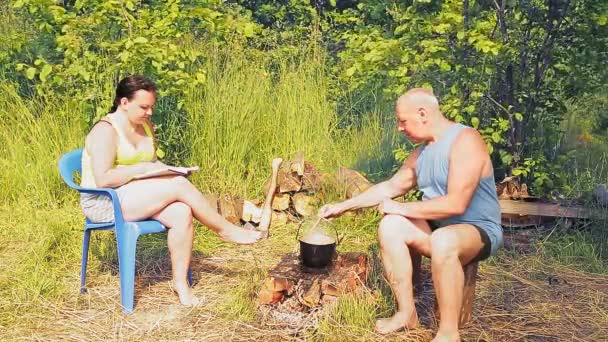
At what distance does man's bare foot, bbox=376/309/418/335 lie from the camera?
353cm

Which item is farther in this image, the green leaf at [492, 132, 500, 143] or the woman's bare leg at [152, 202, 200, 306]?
the green leaf at [492, 132, 500, 143]

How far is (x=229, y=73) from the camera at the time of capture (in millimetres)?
6156

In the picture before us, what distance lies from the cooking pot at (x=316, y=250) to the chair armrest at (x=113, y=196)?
964 millimetres

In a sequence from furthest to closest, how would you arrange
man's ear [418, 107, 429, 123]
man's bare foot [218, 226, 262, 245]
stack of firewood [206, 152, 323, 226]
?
stack of firewood [206, 152, 323, 226] → man's bare foot [218, 226, 262, 245] → man's ear [418, 107, 429, 123]

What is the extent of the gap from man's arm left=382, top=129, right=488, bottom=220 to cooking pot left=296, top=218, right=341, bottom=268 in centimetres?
70

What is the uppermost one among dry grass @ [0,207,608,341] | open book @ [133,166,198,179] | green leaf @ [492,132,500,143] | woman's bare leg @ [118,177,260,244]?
open book @ [133,166,198,179]

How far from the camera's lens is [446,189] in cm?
344

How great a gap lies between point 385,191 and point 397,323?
716mm

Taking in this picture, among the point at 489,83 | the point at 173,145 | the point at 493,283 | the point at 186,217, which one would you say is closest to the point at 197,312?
the point at 186,217

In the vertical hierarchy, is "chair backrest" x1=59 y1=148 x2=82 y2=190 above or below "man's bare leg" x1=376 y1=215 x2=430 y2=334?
above

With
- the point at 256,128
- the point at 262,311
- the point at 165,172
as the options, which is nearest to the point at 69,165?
the point at 165,172

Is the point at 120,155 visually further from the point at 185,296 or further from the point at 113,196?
the point at 185,296

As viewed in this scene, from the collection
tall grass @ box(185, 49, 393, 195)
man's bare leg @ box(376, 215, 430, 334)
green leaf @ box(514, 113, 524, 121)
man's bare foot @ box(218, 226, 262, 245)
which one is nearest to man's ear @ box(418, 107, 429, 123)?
man's bare leg @ box(376, 215, 430, 334)

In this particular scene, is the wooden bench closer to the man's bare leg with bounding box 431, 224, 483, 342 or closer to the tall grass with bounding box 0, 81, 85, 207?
the man's bare leg with bounding box 431, 224, 483, 342
